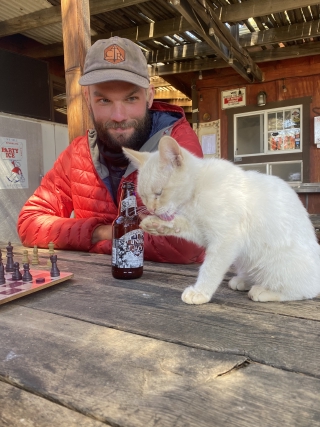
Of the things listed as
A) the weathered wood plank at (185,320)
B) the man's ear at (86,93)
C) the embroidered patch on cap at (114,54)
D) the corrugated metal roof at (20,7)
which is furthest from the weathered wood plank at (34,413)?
the corrugated metal roof at (20,7)

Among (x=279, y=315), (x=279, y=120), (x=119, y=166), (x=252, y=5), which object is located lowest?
(x=279, y=315)

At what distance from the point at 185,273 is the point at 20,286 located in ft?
1.80

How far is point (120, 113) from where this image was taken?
1714 mm

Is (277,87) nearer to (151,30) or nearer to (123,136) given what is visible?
(151,30)

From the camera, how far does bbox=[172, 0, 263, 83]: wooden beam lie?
2902 mm

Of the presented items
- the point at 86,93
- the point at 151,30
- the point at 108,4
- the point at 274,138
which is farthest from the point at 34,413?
the point at 274,138

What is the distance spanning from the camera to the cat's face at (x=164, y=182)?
41.8 inches

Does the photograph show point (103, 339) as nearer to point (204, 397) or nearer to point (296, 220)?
point (204, 397)

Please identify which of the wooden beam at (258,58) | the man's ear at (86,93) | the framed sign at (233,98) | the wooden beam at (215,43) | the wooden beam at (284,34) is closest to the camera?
the man's ear at (86,93)

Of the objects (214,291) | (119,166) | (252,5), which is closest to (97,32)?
(252,5)

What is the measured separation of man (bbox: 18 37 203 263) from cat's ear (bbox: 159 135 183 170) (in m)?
0.46

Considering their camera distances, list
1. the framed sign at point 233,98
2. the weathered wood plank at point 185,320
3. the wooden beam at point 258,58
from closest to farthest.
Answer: the weathered wood plank at point 185,320 < the wooden beam at point 258,58 < the framed sign at point 233,98

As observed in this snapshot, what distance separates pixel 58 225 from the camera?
175cm

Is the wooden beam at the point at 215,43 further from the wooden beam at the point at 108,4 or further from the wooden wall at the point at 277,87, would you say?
the wooden beam at the point at 108,4
